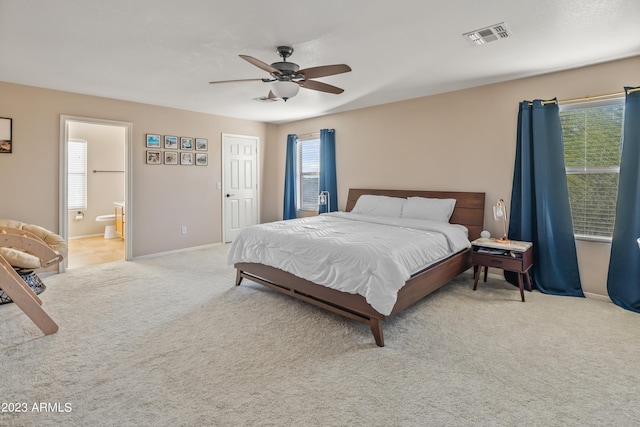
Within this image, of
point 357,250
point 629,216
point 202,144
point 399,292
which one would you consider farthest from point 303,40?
point 202,144

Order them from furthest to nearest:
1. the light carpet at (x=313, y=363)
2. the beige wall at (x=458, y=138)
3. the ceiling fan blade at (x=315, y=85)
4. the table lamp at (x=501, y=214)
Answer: the table lamp at (x=501, y=214) < the beige wall at (x=458, y=138) < the ceiling fan blade at (x=315, y=85) < the light carpet at (x=313, y=363)

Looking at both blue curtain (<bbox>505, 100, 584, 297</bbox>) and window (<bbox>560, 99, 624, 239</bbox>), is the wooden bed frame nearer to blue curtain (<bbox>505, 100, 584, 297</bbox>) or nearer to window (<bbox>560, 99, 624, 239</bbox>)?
blue curtain (<bbox>505, 100, 584, 297</bbox>)

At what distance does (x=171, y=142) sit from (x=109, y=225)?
9.42 feet

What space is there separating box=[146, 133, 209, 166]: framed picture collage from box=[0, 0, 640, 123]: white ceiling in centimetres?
107

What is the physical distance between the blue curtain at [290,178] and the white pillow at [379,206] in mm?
1780

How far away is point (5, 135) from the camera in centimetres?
390

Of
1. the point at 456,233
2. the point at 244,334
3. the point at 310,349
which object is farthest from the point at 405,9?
the point at 244,334

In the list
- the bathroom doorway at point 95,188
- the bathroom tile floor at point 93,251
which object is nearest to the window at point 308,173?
the bathroom tile floor at point 93,251

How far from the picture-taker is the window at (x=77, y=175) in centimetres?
650

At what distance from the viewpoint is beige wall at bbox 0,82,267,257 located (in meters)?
4.00

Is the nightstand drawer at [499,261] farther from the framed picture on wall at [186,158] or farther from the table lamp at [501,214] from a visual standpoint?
the framed picture on wall at [186,158]

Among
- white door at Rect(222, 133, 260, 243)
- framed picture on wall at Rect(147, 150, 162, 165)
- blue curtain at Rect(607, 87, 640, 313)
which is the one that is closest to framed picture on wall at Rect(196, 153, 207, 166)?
white door at Rect(222, 133, 260, 243)

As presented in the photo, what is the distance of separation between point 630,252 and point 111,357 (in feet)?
14.8

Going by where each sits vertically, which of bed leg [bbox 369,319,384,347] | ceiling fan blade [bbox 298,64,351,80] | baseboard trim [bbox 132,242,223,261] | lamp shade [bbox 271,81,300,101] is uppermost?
ceiling fan blade [bbox 298,64,351,80]
